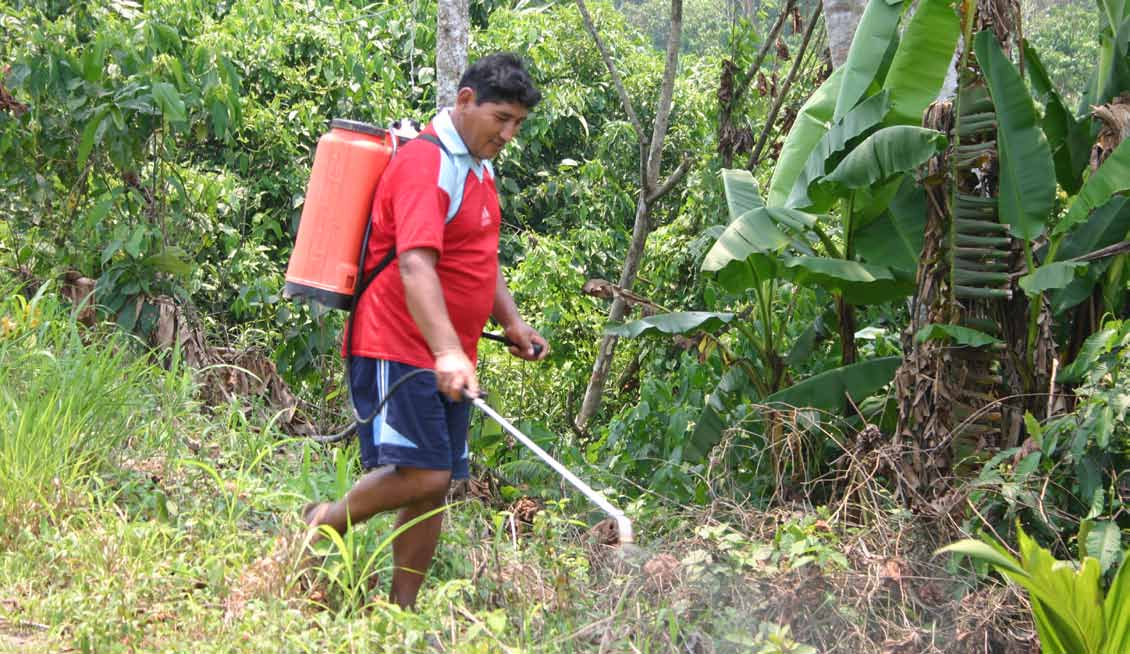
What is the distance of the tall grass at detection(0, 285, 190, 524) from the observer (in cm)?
412

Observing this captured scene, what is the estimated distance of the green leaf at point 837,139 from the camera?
504cm

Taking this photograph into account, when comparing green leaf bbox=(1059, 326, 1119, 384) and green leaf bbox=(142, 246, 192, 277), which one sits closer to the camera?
green leaf bbox=(1059, 326, 1119, 384)

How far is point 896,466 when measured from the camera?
184 inches


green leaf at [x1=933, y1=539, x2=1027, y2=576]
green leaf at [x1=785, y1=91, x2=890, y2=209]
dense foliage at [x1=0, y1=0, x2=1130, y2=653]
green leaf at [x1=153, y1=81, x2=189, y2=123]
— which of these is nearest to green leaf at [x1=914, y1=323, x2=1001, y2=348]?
dense foliage at [x1=0, y1=0, x2=1130, y2=653]

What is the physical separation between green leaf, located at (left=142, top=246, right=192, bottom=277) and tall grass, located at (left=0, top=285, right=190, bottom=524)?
456 millimetres

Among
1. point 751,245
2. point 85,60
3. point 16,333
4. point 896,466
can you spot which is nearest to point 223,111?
point 85,60

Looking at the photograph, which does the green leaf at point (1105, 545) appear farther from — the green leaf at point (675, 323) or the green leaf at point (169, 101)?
the green leaf at point (169, 101)

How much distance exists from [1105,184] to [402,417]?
2974 millimetres

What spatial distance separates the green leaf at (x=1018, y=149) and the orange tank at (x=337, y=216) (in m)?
2.63

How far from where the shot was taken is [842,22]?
19.9 ft

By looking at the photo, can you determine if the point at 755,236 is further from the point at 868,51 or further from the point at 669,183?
the point at 669,183

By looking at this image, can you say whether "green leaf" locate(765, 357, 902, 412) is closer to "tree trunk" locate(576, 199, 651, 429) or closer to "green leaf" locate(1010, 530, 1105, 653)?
"tree trunk" locate(576, 199, 651, 429)

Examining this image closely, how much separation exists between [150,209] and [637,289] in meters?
3.13

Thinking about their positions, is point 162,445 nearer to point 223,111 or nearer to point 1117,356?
point 223,111
